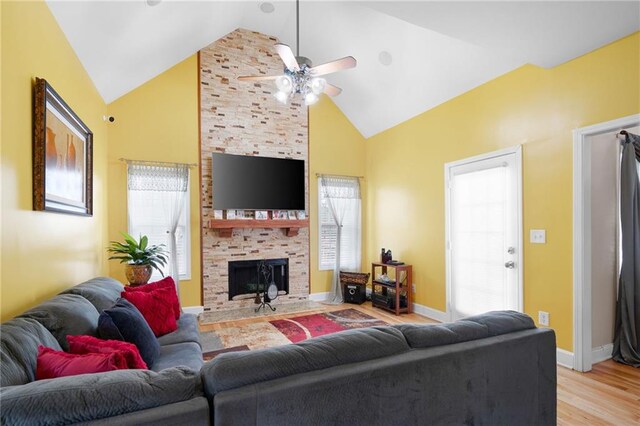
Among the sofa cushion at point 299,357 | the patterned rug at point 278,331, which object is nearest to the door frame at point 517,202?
the patterned rug at point 278,331

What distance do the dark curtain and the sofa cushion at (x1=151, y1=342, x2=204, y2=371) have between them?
385cm

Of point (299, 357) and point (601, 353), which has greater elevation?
point (299, 357)

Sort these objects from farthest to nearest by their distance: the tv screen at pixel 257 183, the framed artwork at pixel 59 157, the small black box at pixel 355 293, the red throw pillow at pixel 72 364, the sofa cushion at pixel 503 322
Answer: the small black box at pixel 355 293, the tv screen at pixel 257 183, the framed artwork at pixel 59 157, the sofa cushion at pixel 503 322, the red throw pillow at pixel 72 364

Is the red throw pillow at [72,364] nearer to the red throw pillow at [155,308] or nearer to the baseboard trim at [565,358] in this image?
the red throw pillow at [155,308]

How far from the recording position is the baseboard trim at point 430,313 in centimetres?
448

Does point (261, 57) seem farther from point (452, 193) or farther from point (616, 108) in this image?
point (616, 108)

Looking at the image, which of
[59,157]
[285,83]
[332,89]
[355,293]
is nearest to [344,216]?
→ [355,293]

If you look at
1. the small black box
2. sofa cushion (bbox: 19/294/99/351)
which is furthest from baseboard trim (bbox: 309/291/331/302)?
sofa cushion (bbox: 19/294/99/351)

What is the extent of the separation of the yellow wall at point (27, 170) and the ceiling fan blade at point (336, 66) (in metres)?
1.98

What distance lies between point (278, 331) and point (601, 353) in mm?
3396

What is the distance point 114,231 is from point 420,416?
14.8 ft

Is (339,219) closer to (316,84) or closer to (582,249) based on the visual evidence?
(316,84)

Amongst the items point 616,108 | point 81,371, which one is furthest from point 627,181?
point 81,371

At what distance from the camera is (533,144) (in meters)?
3.37
